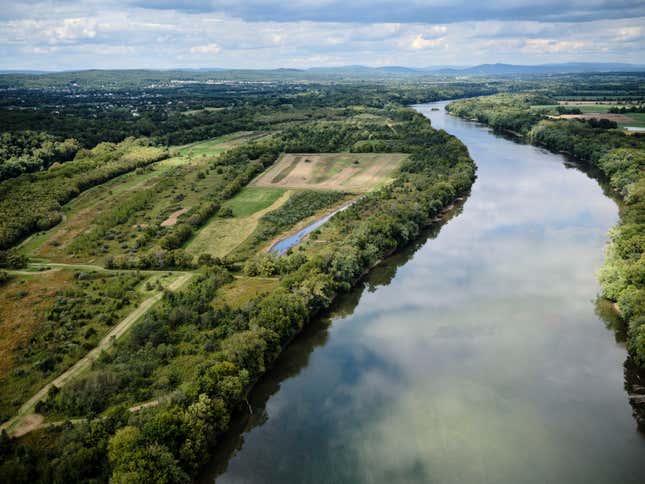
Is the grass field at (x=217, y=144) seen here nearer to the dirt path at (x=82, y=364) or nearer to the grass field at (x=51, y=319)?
the grass field at (x=51, y=319)

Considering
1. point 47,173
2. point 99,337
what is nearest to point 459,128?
point 47,173

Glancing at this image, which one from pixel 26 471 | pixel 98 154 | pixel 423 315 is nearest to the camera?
pixel 26 471

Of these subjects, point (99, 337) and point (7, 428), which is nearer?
point (7, 428)

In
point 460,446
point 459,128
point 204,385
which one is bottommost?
point 460,446

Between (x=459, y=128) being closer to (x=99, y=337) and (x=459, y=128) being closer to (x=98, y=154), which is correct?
(x=98, y=154)

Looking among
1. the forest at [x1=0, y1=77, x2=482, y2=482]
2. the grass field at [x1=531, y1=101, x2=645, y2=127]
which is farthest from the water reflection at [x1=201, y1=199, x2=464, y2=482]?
the grass field at [x1=531, y1=101, x2=645, y2=127]

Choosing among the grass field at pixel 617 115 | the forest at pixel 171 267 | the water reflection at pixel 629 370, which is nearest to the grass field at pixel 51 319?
the forest at pixel 171 267

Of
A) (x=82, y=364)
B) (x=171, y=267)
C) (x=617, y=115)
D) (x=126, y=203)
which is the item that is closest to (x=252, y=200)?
(x=126, y=203)
